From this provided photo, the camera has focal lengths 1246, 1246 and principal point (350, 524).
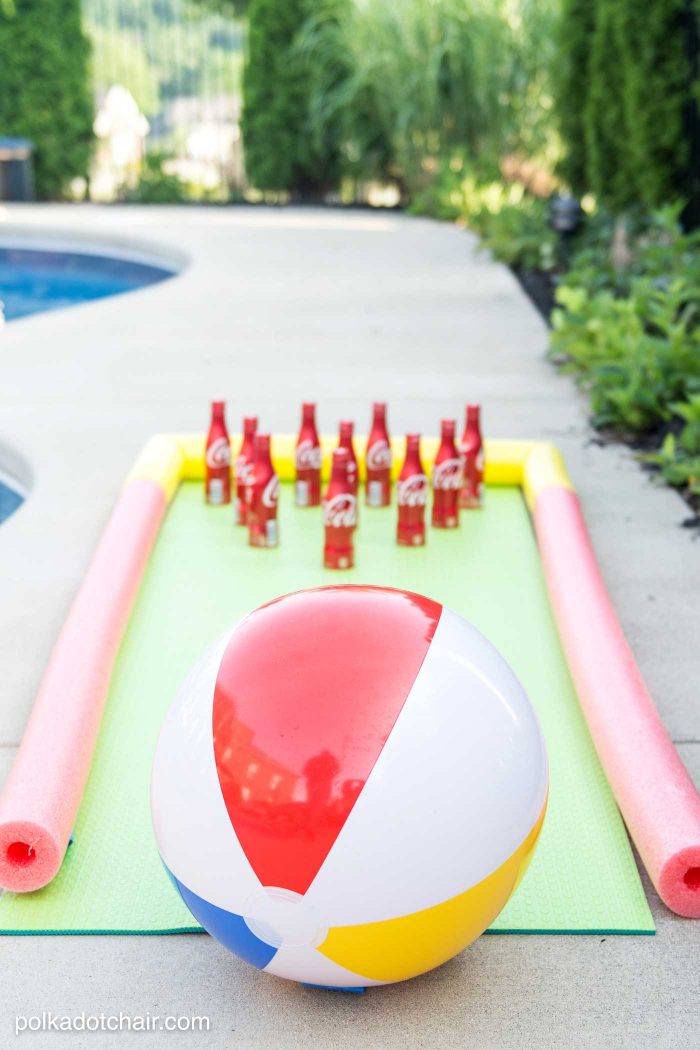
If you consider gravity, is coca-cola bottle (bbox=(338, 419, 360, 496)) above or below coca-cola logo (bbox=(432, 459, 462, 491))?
above

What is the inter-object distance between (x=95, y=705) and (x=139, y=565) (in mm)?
886

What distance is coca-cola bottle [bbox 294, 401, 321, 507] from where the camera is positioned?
176 inches

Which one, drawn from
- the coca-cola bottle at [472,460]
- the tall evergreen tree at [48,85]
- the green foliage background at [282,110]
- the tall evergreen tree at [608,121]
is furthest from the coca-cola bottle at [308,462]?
the tall evergreen tree at [48,85]

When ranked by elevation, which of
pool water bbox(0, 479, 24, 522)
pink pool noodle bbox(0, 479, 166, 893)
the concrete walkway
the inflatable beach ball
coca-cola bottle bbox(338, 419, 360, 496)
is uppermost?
the inflatable beach ball

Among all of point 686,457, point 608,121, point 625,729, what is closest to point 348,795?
point 625,729

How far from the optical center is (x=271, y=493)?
13.8ft

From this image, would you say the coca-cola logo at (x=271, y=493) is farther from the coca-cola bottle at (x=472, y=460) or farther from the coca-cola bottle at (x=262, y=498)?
the coca-cola bottle at (x=472, y=460)

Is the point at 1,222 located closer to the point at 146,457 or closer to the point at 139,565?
the point at 146,457

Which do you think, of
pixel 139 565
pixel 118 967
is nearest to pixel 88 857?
pixel 118 967

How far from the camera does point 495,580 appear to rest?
4.04 metres

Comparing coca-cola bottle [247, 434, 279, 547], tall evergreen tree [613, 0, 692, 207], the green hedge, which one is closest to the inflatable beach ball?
coca-cola bottle [247, 434, 279, 547]

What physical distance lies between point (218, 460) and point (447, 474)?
0.85 meters

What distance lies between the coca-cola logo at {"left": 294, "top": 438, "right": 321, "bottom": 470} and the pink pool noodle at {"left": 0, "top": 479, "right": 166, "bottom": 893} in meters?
0.59

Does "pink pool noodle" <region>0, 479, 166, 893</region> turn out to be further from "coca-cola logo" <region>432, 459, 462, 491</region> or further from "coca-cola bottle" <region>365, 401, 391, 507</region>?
"coca-cola logo" <region>432, 459, 462, 491</region>
